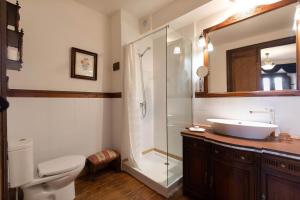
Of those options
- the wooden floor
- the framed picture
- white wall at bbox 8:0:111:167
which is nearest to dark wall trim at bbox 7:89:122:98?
white wall at bbox 8:0:111:167

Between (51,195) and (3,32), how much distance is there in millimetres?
1591

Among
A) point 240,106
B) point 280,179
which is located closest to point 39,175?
point 280,179

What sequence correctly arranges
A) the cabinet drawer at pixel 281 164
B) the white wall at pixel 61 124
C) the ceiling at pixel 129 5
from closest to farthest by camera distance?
the cabinet drawer at pixel 281 164
the white wall at pixel 61 124
the ceiling at pixel 129 5

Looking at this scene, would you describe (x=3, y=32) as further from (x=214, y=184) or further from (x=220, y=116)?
(x=220, y=116)

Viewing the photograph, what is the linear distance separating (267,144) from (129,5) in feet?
8.08

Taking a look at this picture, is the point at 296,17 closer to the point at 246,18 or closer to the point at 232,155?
the point at 246,18

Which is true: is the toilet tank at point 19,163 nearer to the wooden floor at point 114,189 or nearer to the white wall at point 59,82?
the white wall at point 59,82

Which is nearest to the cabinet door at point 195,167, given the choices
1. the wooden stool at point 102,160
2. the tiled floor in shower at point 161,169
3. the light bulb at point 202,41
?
the tiled floor in shower at point 161,169

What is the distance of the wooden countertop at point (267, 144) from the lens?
3.67 feet

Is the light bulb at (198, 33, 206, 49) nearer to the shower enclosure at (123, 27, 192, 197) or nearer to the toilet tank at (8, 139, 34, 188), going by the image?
the shower enclosure at (123, 27, 192, 197)

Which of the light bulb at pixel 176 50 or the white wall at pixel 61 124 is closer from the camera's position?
the white wall at pixel 61 124

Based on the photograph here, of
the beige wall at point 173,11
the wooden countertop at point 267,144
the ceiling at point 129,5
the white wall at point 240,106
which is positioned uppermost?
the ceiling at point 129,5

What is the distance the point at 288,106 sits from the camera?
4.96 ft

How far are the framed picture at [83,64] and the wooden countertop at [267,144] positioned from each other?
1.81 m
